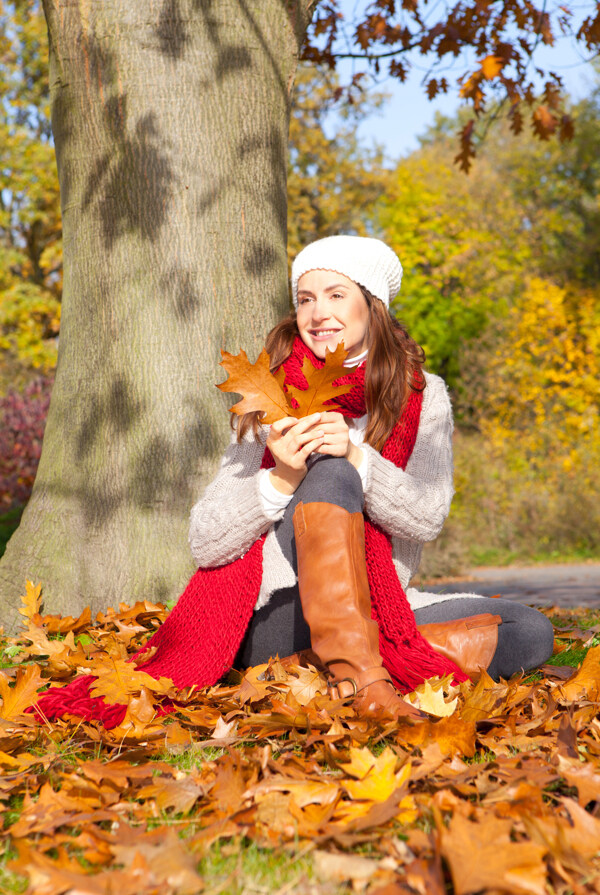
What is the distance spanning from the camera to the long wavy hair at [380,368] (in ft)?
8.17

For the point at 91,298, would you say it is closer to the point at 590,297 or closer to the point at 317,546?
the point at 317,546

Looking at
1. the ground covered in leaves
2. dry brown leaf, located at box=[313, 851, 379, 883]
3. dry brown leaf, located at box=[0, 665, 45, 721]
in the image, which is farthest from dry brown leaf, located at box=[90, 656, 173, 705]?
dry brown leaf, located at box=[313, 851, 379, 883]

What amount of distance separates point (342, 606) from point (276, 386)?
66 cm

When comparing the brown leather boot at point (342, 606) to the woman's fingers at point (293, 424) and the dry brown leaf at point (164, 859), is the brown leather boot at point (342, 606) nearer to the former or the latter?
the woman's fingers at point (293, 424)

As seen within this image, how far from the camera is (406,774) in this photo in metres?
1.48

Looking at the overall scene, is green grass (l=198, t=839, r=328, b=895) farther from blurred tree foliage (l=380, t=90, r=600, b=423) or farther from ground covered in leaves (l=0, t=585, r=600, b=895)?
blurred tree foliage (l=380, t=90, r=600, b=423)

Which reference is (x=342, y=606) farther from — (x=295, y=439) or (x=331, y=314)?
(x=331, y=314)

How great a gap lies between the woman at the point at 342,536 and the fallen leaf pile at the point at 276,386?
46 millimetres

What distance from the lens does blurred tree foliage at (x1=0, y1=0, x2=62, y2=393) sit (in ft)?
47.0

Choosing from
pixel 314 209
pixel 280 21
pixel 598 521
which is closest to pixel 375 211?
pixel 314 209

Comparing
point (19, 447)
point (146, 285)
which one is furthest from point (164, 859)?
point (19, 447)

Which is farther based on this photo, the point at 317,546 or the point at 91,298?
the point at 91,298

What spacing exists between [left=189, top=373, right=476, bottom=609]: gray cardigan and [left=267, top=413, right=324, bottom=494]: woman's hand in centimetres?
16

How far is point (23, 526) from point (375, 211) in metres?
17.4
